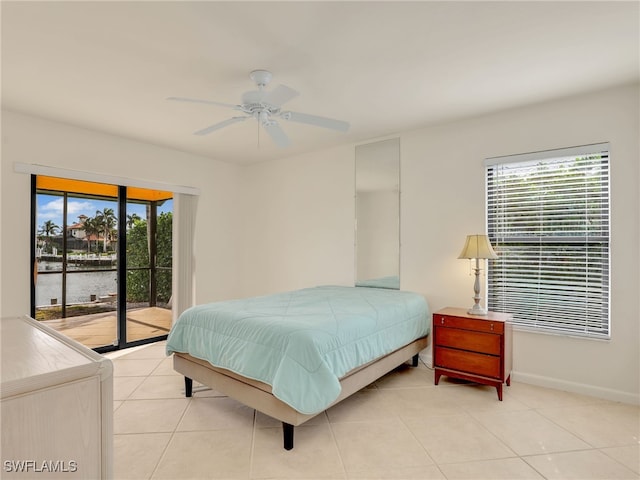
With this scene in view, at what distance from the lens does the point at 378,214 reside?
14.0ft

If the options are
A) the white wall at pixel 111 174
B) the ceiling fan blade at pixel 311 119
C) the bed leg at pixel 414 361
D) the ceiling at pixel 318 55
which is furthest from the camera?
the bed leg at pixel 414 361

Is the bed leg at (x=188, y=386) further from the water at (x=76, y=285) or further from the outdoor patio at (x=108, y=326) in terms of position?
the water at (x=76, y=285)

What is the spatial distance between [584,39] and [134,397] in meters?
4.17

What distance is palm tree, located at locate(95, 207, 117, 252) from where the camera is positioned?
4273 mm

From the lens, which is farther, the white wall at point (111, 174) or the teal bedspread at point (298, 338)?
the white wall at point (111, 174)

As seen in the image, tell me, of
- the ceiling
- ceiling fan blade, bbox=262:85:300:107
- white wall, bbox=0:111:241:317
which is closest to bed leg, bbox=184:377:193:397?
white wall, bbox=0:111:241:317

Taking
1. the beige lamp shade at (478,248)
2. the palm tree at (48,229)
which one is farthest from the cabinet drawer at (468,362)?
the palm tree at (48,229)

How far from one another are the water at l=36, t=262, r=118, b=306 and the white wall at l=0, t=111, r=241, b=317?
0.29 m

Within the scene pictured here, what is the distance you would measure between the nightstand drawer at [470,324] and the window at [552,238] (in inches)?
23.8

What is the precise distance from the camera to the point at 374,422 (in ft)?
8.38

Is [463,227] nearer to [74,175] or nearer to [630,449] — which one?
[630,449]

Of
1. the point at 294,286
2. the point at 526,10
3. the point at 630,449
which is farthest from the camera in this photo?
the point at 294,286

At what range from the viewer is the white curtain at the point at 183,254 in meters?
4.88

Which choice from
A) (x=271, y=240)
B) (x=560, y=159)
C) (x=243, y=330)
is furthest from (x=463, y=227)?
(x=271, y=240)
